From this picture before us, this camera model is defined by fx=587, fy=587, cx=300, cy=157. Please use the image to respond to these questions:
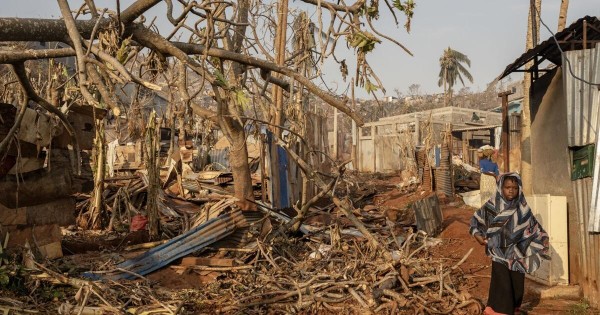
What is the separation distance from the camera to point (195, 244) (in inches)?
276

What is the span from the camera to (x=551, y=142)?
7.78 m

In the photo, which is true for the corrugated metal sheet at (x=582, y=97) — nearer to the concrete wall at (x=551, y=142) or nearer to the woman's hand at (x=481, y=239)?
the concrete wall at (x=551, y=142)

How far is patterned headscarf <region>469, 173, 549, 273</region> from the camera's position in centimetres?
564

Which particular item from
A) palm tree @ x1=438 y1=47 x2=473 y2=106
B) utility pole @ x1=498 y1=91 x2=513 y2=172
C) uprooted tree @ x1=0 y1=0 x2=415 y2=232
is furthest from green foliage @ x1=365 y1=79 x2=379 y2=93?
palm tree @ x1=438 y1=47 x2=473 y2=106

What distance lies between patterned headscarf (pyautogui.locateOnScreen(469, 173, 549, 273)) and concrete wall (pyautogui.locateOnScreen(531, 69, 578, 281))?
1440mm

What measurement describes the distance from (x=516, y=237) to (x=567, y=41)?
10.2 feet

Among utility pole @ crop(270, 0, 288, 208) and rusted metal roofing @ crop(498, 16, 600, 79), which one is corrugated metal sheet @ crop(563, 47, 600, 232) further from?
utility pole @ crop(270, 0, 288, 208)

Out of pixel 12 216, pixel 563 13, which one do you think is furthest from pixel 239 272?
pixel 563 13

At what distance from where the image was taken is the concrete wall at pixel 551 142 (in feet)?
23.4

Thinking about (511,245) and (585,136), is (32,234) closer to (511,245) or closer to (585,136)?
(511,245)

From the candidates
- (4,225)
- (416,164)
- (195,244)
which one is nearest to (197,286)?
(195,244)

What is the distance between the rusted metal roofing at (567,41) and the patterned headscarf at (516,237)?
8.75ft

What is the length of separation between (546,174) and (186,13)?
509 cm

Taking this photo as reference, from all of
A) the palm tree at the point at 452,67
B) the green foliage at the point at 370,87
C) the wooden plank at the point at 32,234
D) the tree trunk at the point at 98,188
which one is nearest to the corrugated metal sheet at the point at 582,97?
the green foliage at the point at 370,87
